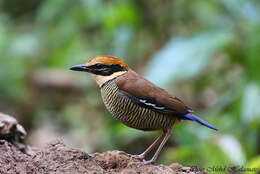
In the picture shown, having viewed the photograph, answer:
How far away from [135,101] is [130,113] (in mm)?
112

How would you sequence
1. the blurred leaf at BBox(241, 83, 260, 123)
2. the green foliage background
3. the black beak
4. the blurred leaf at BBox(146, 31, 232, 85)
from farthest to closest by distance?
1. the blurred leaf at BBox(146, 31, 232, 85)
2. the green foliage background
3. the blurred leaf at BBox(241, 83, 260, 123)
4. the black beak

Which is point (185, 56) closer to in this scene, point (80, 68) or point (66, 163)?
point (80, 68)

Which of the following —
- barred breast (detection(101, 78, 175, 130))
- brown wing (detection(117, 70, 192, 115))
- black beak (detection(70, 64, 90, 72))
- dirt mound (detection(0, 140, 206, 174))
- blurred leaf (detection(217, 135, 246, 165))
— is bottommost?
blurred leaf (detection(217, 135, 246, 165))

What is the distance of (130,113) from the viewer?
4.41m

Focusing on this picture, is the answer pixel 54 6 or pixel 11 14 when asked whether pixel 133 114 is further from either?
pixel 11 14

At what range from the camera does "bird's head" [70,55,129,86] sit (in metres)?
4.57

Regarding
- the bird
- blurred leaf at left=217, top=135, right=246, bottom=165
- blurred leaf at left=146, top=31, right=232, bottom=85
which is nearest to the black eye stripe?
the bird

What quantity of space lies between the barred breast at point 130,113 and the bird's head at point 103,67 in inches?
4.3

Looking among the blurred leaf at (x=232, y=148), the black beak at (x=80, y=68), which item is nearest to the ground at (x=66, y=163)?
the black beak at (x=80, y=68)

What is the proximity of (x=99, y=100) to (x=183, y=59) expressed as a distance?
310cm

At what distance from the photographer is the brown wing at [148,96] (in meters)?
4.46

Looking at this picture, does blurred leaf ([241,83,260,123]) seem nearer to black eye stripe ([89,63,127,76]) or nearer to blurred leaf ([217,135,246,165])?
blurred leaf ([217,135,246,165])

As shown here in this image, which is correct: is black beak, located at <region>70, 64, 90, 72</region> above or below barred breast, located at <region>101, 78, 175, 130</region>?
above

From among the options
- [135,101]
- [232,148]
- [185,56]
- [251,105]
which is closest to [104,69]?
[135,101]
